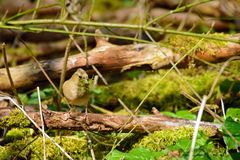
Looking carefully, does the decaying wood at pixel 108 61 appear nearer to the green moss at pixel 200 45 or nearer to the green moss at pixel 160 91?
A: the green moss at pixel 200 45

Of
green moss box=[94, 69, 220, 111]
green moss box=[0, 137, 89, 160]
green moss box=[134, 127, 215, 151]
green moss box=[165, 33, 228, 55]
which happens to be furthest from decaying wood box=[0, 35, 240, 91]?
green moss box=[134, 127, 215, 151]

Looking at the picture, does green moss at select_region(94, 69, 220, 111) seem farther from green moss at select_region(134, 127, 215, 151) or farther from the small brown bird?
green moss at select_region(134, 127, 215, 151)

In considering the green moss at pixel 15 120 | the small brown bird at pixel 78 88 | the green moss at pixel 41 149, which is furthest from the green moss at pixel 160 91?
the green moss at pixel 15 120

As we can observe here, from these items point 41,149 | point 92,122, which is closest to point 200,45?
point 92,122

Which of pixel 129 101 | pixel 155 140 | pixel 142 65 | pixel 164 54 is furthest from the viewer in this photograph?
pixel 129 101

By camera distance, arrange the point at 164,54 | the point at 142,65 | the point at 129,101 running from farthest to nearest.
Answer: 1. the point at 129,101
2. the point at 142,65
3. the point at 164,54

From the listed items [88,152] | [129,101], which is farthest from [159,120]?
[129,101]

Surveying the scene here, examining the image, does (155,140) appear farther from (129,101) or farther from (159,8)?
(159,8)
